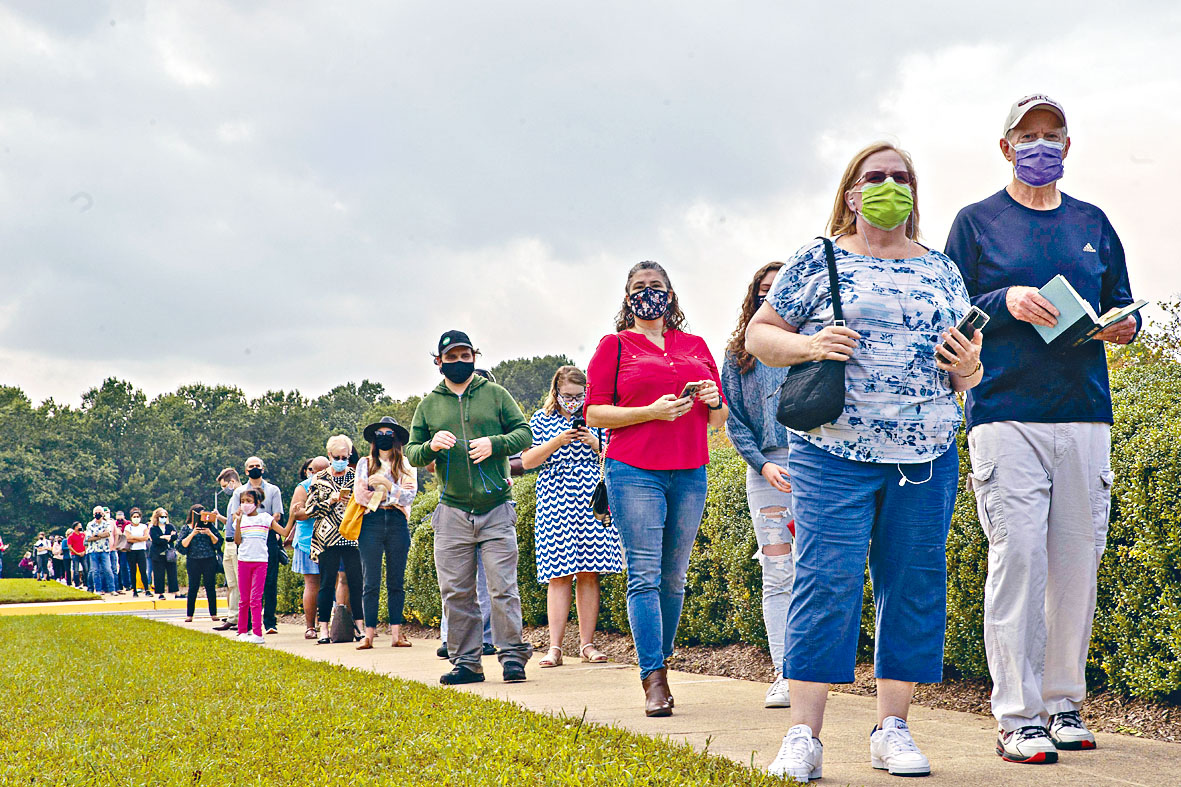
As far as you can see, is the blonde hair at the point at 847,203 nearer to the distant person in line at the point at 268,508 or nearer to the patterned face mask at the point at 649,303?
the patterned face mask at the point at 649,303

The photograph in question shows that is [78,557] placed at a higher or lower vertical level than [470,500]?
lower

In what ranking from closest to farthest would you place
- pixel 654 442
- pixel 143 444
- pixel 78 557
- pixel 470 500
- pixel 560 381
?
1. pixel 654 442
2. pixel 470 500
3. pixel 560 381
4. pixel 78 557
5. pixel 143 444

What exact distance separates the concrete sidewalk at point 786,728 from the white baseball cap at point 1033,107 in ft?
8.13

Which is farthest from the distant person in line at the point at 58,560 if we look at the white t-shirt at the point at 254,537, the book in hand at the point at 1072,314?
the book in hand at the point at 1072,314

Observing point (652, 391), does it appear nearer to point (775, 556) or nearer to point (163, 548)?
point (775, 556)

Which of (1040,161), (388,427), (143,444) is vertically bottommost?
(388,427)

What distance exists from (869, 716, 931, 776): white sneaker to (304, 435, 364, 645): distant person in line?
24.2 feet

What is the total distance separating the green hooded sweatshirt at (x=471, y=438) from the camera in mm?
6875

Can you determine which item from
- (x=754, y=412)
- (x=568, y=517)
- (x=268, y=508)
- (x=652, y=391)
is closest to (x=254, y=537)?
(x=268, y=508)

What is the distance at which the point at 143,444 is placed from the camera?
9725cm

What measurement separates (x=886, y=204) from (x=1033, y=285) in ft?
3.13

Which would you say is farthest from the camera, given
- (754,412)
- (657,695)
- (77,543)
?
(77,543)

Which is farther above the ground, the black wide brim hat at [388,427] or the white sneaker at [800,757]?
the black wide brim hat at [388,427]

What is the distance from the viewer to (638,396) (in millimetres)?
5297
